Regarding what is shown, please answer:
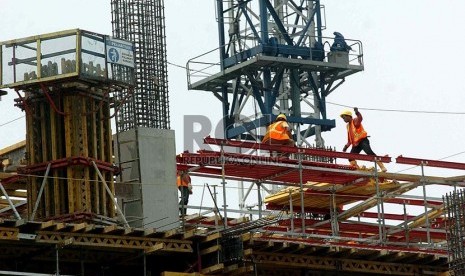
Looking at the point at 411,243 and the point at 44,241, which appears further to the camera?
the point at 411,243

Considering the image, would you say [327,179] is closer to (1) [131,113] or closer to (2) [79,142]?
(2) [79,142]

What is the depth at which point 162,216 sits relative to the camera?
5659 cm

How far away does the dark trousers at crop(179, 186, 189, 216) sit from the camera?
190 feet

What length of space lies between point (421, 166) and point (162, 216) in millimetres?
10464

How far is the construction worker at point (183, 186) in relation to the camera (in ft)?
192

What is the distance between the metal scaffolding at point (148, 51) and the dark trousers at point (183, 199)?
54.5 ft

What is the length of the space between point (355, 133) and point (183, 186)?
7955mm

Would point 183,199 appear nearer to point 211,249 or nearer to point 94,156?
point 211,249

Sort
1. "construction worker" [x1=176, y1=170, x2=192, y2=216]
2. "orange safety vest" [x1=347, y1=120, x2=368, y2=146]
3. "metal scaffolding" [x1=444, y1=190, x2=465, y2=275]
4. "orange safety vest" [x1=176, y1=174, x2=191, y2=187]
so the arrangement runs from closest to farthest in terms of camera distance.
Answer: "metal scaffolding" [x1=444, y1=190, x2=465, y2=275] < "construction worker" [x1=176, y1=170, x2=192, y2=216] < "orange safety vest" [x1=176, y1=174, x2=191, y2=187] < "orange safety vest" [x1=347, y1=120, x2=368, y2=146]

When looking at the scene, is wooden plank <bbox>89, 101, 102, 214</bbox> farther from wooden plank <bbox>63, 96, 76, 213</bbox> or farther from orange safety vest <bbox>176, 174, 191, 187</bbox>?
orange safety vest <bbox>176, 174, 191, 187</bbox>

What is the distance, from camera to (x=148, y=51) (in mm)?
81938

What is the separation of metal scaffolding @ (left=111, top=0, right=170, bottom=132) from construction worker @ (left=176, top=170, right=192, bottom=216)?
55.1 feet

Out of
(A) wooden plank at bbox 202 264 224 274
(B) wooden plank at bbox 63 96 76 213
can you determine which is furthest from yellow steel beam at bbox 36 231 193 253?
(B) wooden plank at bbox 63 96 76 213

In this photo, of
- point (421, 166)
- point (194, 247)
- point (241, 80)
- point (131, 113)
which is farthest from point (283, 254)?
point (241, 80)
